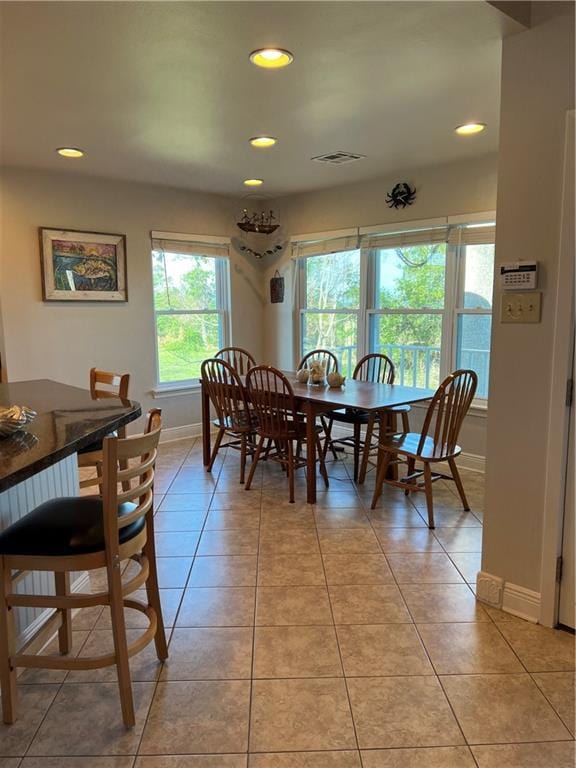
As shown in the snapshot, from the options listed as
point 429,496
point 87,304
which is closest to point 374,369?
point 429,496

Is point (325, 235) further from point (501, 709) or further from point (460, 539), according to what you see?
point (501, 709)

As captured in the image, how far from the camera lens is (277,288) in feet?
18.7

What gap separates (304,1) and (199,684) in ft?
8.01

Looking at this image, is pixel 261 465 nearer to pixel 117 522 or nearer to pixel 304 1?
pixel 117 522

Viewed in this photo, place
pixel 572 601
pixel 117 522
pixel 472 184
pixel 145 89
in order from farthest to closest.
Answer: pixel 472 184 < pixel 145 89 < pixel 572 601 < pixel 117 522

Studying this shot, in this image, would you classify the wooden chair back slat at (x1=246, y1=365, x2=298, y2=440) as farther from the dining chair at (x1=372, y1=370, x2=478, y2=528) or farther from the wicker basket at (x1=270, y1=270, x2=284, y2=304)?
the wicker basket at (x1=270, y1=270, x2=284, y2=304)

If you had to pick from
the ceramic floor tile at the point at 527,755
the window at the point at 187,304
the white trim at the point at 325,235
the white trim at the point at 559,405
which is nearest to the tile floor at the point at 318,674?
the ceramic floor tile at the point at 527,755

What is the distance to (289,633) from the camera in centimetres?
218

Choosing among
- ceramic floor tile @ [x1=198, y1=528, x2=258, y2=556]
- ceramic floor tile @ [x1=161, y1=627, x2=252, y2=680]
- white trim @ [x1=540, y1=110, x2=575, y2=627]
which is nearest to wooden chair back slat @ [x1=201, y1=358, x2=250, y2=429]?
ceramic floor tile @ [x1=198, y1=528, x2=258, y2=556]

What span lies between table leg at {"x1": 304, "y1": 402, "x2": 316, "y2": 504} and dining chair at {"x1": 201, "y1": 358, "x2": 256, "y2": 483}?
0.57 meters

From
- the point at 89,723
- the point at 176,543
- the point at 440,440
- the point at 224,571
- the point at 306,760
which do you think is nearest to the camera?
the point at 306,760

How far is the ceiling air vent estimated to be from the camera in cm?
388

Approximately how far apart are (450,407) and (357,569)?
1.10 meters

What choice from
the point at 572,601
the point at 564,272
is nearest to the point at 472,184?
Answer: the point at 564,272
